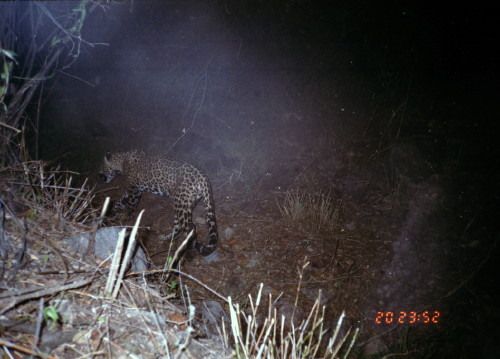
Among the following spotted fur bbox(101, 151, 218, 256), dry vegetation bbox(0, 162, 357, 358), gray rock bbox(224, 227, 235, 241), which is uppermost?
dry vegetation bbox(0, 162, 357, 358)

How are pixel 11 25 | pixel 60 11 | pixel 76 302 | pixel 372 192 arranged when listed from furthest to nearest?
pixel 372 192
pixel 60 11
pixel 11 25
pixel 76 302

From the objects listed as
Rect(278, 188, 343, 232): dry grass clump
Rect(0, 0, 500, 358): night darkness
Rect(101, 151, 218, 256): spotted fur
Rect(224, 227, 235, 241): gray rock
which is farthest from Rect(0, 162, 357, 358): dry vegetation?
Rect(278, 188, 343, 232): dry grass clump

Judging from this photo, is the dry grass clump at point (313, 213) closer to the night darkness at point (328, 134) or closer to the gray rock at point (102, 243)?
the night darkness at point (328, 134)

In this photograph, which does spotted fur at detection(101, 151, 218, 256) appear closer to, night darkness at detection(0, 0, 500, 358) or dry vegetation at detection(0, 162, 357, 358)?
night darkness at detection(0, 0, 500, 358)

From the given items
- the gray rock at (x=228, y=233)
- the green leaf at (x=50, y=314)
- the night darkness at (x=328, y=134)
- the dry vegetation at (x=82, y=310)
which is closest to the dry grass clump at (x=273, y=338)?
the dry vegetation at (x=82, y=310)

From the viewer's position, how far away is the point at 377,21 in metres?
6.82

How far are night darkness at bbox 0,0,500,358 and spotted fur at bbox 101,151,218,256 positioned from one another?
41cm

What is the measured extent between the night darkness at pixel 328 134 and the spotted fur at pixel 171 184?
0.41 metres

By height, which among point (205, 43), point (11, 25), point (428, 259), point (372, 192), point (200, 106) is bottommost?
point (428, 259)

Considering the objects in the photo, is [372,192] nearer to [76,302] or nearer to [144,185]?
[144,185]

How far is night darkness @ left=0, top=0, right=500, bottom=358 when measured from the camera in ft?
14.7

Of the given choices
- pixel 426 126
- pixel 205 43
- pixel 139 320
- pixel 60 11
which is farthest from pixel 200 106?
pixel 139 320

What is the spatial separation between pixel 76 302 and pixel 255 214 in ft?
14.0

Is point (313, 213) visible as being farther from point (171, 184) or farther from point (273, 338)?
point (273, 338)
